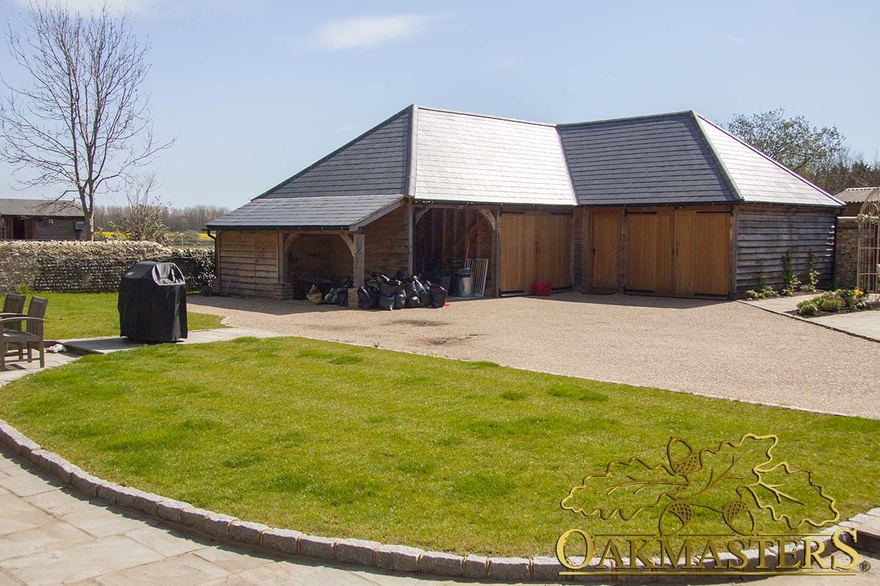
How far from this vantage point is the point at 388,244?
72.8 feet

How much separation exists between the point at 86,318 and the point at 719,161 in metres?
17.0

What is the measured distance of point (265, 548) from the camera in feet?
16.9

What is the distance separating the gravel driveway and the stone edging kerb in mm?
4966

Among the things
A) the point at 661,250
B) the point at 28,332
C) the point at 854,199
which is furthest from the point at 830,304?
the point at 854,199

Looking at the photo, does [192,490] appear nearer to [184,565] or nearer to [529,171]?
[184,565]

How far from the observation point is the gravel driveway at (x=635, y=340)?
10.3 m

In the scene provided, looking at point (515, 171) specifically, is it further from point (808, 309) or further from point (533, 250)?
point (808, 309)

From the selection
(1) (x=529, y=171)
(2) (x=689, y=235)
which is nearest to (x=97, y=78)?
(1) (x=529, y=171)

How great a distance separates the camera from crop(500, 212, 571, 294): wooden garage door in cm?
2347

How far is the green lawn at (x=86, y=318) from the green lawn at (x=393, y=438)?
389cm

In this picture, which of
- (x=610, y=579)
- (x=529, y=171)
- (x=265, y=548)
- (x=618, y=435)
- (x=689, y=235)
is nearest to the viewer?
(x=610, y=579)

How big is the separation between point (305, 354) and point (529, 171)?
15039mm

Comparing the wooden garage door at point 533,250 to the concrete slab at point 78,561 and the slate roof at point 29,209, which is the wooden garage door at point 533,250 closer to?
the concrete slab at point 78,561

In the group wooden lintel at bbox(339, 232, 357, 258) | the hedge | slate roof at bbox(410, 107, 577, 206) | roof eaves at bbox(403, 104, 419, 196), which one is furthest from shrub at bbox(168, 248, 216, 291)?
slate roof at bbox(410, 107, 577, 206)
